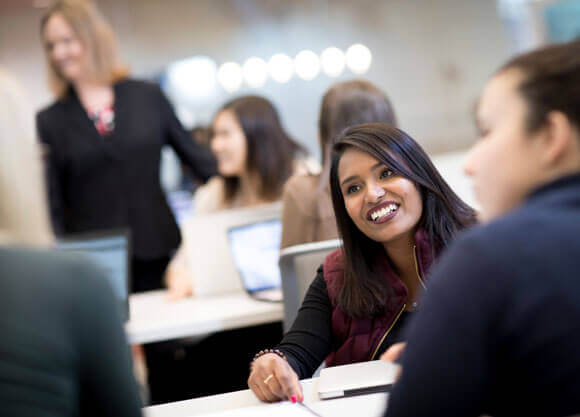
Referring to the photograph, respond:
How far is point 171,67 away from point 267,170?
370cm

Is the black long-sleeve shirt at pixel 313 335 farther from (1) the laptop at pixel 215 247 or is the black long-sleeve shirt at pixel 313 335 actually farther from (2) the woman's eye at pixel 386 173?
(1) the laptop at pixel 215 247

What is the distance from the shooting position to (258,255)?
254cm

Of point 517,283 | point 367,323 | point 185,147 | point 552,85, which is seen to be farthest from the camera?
point 185,147

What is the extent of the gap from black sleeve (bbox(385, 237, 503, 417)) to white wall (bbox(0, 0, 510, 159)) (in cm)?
571

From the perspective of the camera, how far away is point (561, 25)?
23.2 feet

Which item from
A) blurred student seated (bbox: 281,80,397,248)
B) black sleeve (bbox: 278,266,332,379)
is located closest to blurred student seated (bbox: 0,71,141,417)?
black sleeve (bbox: 278,266,332,379)

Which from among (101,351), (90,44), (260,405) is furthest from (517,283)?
(90,44)

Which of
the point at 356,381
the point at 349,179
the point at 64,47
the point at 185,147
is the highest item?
the point at 64,47

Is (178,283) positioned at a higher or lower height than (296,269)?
lower

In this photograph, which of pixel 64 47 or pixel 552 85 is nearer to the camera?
pixel 552 85

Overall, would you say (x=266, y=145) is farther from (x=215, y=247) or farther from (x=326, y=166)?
(x=326, y=166)

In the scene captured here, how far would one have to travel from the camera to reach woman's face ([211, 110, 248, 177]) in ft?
10.2

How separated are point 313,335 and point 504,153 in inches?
33.8

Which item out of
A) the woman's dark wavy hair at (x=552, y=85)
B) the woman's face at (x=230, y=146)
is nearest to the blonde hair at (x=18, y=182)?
the woman's dark wavy hair at (x=552, y=85)
